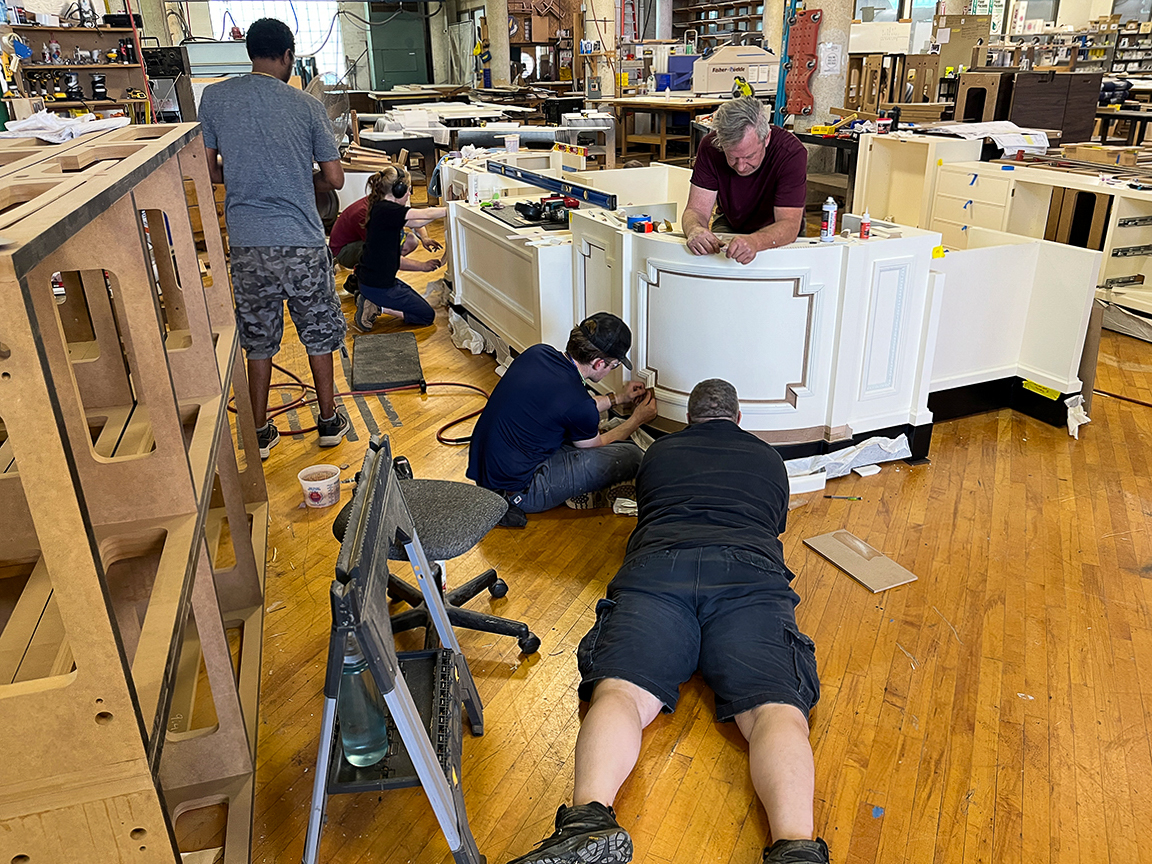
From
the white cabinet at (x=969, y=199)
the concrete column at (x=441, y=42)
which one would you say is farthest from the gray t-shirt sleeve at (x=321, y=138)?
the concrete column at (x=441, y=42)

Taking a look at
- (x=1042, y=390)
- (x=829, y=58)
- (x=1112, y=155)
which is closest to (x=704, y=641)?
(x=1042, y=390)

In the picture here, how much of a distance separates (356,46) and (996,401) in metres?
18.3

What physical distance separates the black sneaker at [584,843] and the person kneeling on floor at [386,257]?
13.3ft

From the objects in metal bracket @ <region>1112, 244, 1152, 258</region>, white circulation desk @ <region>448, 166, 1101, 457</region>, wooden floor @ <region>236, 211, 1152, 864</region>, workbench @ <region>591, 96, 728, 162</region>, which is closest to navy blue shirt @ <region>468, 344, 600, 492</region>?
wooden floor @ <region>236, 211, 1152, 864</region>

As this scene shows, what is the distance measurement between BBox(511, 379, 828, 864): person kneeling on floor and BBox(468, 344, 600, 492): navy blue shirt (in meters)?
0.56

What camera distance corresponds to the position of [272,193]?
10.6 feet

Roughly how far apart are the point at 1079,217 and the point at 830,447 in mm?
3471

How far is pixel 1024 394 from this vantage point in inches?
153

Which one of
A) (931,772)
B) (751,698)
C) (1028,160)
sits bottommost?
(931,772)

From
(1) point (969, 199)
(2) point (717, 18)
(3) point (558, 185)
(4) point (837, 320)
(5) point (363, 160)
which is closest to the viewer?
A: (4) point (837, 320)

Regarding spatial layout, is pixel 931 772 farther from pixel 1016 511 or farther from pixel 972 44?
pixel 972 44

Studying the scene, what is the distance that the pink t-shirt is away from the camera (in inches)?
128

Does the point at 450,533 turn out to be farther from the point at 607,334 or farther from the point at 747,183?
the point at 747,183

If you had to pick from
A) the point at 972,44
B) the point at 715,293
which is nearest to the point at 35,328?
the point at 715,293
